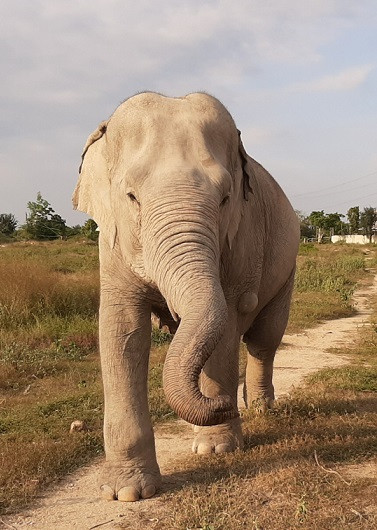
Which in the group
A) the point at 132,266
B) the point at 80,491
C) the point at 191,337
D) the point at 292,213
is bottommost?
the point at 80,491

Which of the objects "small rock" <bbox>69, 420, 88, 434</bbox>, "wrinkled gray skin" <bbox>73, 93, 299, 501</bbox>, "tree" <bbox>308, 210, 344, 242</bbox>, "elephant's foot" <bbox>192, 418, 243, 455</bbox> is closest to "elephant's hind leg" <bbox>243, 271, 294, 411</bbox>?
"wrinkled gray skin" <bbox>73, 93, 299, 501</bbox>

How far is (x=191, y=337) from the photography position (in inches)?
119

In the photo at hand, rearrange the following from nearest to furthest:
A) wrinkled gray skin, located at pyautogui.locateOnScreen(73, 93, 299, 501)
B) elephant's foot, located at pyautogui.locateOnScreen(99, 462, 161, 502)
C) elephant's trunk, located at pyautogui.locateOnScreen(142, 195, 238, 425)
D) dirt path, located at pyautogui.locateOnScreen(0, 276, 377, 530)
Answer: elephant's trunk, located at pyautogui.locateOnScreen(142, 195, 238, 425) < wrinkled gray skin, located at pyautogui.locateOnScreen(73, 93, 299, 501) < dirt path, located at pyautogui.locateOnScreen(0, 276, 377, 530) < elephant's foot, located at pyautogui.locateOnScreen(99, 462, 161, 502)

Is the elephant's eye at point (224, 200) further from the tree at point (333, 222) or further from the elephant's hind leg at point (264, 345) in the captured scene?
the tree at point (333, 222)

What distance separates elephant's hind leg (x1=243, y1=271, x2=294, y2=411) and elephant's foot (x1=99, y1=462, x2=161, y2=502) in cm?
202

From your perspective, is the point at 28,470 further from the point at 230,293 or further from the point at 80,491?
the point at 230,293

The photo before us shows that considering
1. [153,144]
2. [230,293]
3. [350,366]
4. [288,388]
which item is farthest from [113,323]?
[350,366]

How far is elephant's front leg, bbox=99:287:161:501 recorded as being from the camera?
4039mm

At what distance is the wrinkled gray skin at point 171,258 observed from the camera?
312 cm

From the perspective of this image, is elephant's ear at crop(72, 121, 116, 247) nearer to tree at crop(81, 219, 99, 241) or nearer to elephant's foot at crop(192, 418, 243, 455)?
elephant's foot at crop(192, 418, 243, 455)

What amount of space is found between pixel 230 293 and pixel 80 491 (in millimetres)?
1622


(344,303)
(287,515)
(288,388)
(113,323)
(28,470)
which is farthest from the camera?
(344,303)

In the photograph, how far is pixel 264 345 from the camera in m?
6.04

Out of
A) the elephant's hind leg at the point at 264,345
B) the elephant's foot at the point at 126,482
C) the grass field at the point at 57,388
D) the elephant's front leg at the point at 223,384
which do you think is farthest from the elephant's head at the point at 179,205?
the elephant's hind leg at the point at 264,345
